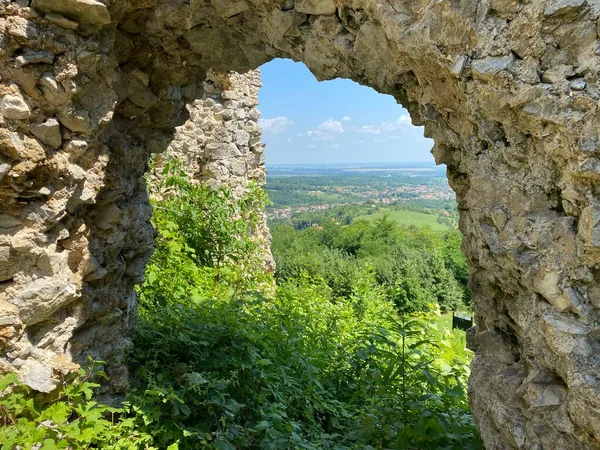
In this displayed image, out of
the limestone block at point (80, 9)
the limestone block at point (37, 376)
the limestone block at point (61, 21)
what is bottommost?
the limestone block at point (37, 376)

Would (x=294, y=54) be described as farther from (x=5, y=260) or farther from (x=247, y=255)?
(x=247, y=255)

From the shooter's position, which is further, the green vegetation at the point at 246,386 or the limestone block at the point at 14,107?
the green vegetation at the point at 246,386

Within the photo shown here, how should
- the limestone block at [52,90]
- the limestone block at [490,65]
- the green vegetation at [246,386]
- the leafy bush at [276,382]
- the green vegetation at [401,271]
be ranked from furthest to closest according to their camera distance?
the green vegetation at [401,271] < the leafy bush at [276,382] < the green vegetation at [246,386] < the limestone block at [52,90] < the limestone block at [490,65]

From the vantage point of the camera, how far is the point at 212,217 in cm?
631

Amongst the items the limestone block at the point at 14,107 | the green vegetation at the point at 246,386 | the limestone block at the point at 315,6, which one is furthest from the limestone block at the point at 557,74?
the limestone block at the point at 14,107

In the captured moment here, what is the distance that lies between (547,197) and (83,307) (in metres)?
2.69

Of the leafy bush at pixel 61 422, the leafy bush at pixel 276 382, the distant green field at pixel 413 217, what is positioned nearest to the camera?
the leafy bush at pixel 61 422

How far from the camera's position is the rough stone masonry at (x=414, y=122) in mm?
1778

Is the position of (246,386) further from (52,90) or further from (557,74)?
(557,74)

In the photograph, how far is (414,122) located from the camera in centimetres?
277

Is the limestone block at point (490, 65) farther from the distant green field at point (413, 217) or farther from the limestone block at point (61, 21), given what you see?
the distant green field at point (413, 217)

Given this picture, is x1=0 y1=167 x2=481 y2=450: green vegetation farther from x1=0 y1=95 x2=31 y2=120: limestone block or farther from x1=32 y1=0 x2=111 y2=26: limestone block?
x1=32 y1=0 x2=111 y2=26: limestone block

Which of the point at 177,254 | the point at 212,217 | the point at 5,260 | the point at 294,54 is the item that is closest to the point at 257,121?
the point at 212,217

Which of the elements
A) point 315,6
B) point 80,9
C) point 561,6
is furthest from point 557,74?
point 80,9
